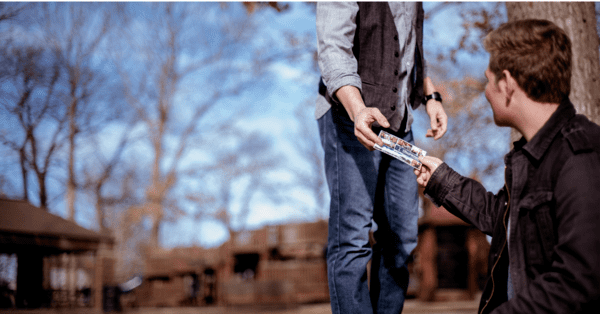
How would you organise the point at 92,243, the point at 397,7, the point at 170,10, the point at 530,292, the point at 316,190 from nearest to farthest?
1. the point at 530,292
2. the point at 397,7
3. the point at 92,243
4. the point at 170,10
5. the point at 316,190

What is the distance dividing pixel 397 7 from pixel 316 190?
24.6 meters

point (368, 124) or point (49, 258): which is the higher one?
point (368, 124)

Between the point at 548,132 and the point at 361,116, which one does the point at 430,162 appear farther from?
the point at 548,132

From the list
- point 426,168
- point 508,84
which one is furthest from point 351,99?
point 508,84

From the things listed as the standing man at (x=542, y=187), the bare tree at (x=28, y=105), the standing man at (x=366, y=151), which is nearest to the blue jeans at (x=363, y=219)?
the standing man at (x=366, y=151)

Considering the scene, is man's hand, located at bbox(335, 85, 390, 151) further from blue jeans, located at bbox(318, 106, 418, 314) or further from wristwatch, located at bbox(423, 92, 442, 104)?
wristwatch, located at bbox(423, 92, 442, 104)

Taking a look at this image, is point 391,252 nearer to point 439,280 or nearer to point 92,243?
point 439,280

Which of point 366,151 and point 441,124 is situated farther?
point 441,124

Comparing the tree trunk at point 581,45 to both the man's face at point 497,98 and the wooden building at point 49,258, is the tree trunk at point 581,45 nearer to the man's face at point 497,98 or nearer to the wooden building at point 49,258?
the man's face at point 497,98

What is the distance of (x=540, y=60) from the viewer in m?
1.38

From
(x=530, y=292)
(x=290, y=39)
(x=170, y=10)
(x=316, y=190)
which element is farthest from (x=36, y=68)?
(x=316, y=190)

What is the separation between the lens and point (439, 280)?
33.7 feet

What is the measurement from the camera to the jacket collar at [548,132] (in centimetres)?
133

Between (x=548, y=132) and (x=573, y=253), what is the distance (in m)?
0.36
